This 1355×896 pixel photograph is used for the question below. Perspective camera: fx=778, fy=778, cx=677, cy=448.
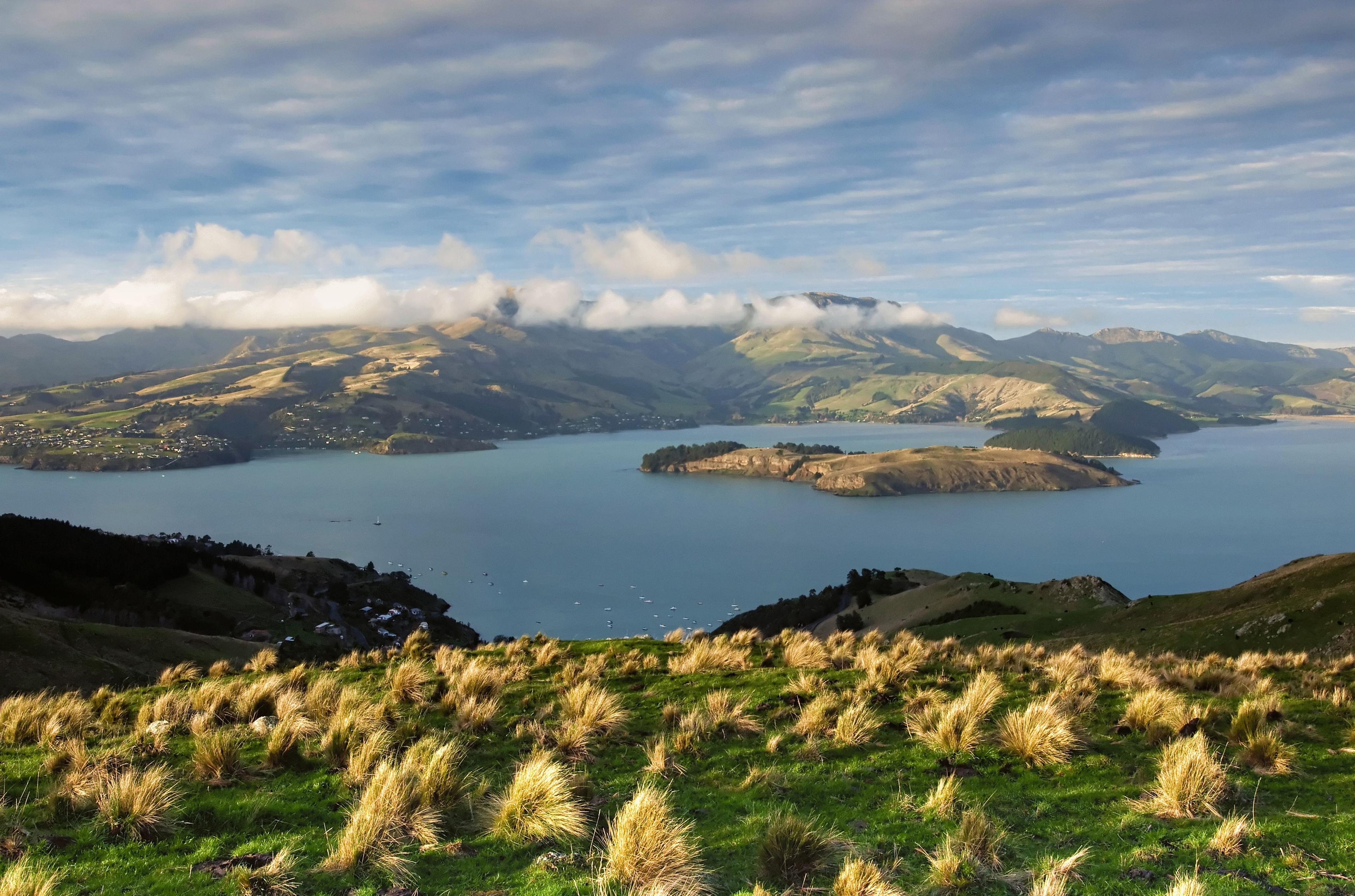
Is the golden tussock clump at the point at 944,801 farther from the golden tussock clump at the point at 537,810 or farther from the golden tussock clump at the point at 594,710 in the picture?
the golden tussock clump at the point at 594,710

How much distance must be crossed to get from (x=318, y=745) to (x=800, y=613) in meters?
70.7

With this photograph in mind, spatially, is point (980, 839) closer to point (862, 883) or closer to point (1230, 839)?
point (862, 883)

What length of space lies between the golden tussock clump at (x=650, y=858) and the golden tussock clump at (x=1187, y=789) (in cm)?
447

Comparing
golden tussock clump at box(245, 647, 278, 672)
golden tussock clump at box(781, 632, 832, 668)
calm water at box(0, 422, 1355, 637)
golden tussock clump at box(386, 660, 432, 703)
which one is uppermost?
golden tussock clump at box(386, 660, 432, 703)

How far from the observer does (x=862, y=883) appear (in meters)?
5.60

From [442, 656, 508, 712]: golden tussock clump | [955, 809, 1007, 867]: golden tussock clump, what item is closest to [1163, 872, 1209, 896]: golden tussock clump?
[955, 809, 1007, 867]: golden tussock clump

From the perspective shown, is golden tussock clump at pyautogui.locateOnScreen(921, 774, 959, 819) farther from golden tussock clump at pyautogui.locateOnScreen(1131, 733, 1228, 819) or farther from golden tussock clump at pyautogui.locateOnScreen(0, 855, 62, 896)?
golden tussock clump at pyautogui.locateOnScreen(0, 855, 62, 896)

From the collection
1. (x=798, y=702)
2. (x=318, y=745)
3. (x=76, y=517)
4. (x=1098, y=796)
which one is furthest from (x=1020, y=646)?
(x=76, y=517)

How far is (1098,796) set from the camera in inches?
304

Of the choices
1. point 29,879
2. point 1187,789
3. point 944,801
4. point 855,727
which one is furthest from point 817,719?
point 29,879

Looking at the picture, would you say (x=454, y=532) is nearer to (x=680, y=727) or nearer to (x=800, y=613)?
(x=800, y=613)

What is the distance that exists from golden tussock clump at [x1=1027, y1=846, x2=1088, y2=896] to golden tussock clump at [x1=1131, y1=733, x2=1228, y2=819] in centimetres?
131

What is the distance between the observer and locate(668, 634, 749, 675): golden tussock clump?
13766 millimetres

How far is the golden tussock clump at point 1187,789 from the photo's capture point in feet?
23.6
